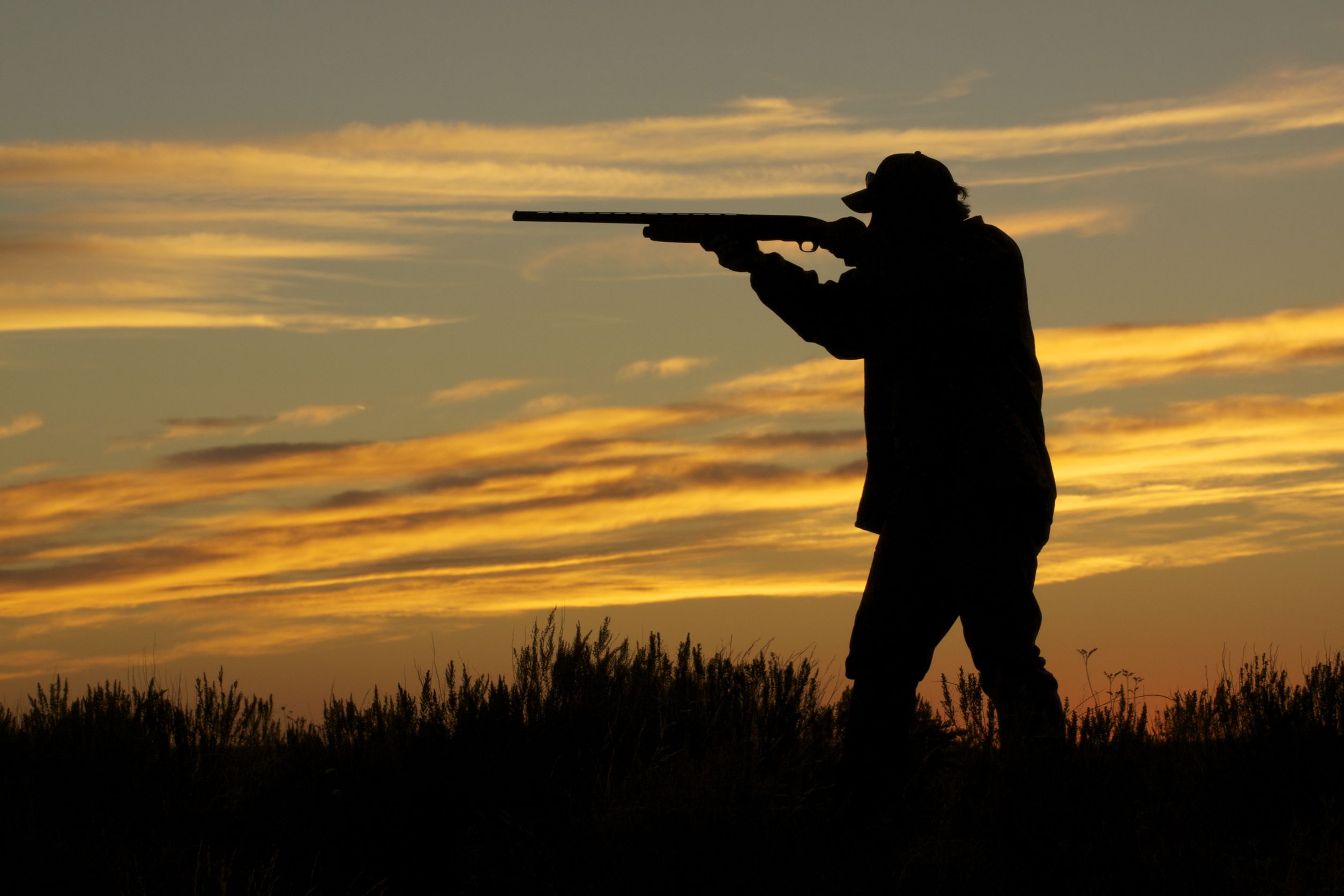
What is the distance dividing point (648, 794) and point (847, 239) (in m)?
2.77

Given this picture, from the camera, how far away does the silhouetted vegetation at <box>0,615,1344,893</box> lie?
199 inches

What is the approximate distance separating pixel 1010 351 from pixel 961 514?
2.39 feet

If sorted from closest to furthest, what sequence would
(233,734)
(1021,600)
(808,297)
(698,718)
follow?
(1021,600)
(808,297)
(698,718)
(233,734)

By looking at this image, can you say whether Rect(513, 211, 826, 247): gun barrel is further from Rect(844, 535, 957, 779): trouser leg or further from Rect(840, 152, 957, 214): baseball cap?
Rect(844, 535, 957, 779): trouser leg

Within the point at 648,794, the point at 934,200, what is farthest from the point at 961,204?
the point at 648,794

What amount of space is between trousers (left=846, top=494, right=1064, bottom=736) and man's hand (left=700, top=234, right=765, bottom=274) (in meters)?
1.77

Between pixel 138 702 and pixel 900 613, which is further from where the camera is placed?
pixel 138 702

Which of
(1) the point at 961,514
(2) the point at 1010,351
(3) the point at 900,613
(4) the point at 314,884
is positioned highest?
(2) the point at 1010,351

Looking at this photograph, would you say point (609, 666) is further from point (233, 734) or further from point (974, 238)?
point (974, 238)

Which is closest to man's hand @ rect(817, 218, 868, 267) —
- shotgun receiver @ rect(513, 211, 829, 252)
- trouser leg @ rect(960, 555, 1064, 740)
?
shotgun receiver @ rect(513, 211, 829, 252)

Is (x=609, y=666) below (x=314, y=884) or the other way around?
the other way around

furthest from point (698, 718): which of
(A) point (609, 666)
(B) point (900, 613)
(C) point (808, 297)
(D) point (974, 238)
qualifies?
(D) point (974, 238)

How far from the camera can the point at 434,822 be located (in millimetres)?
6371

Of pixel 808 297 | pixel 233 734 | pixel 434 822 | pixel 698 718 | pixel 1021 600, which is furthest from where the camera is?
pixel 233 734
